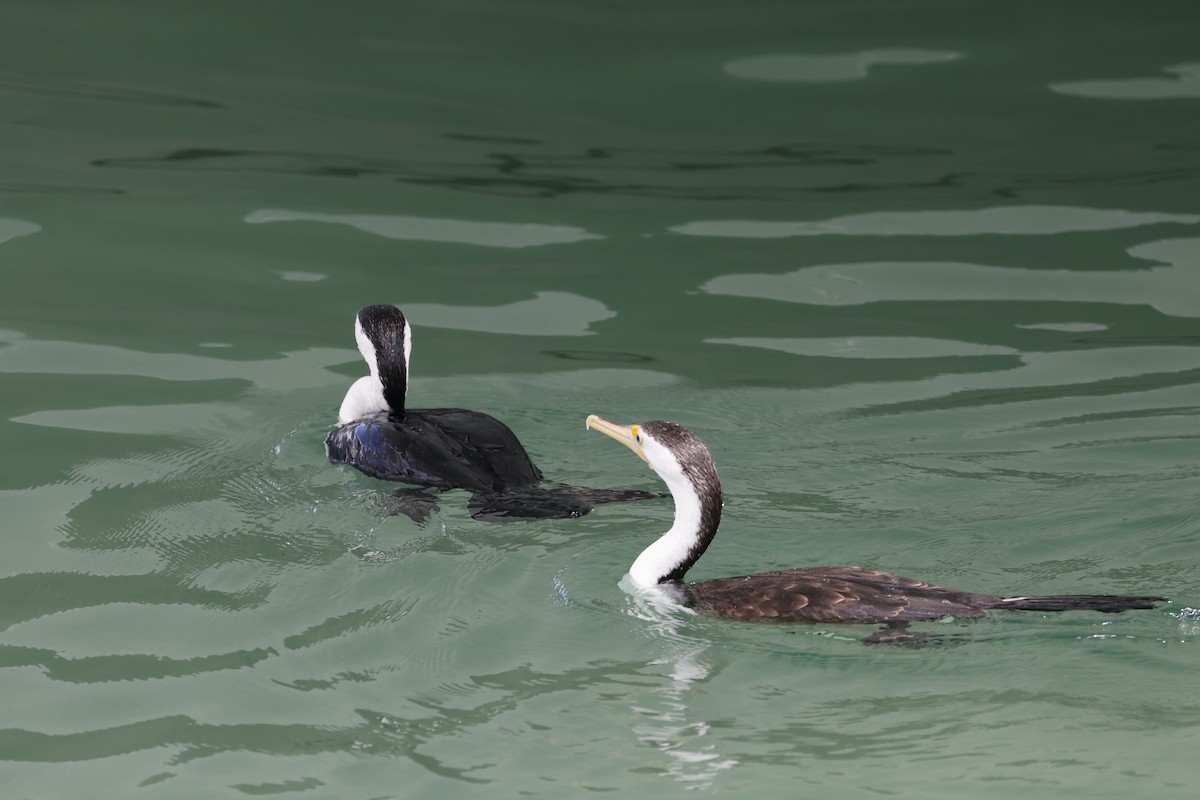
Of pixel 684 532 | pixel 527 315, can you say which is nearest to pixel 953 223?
pixel 527 315

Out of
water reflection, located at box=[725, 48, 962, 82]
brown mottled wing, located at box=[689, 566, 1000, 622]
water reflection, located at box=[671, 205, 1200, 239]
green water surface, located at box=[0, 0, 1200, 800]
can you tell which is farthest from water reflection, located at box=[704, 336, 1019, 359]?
water reflection, located at box=[725, 48, 962, 82]

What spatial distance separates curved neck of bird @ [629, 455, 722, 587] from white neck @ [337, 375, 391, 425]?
2118 millimetres

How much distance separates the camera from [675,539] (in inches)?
276

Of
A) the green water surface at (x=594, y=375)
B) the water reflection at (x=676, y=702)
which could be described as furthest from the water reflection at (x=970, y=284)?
the water reflection at (x=676, y=702)

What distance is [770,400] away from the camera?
30.9 feet

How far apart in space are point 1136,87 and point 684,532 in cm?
871

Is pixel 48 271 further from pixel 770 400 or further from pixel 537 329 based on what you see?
pixel 770 400

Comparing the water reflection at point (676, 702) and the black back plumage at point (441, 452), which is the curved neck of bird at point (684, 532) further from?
the black back plumage at point (441, 452)

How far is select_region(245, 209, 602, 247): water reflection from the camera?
466 inches

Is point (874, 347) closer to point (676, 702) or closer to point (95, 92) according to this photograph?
point (676, 702)

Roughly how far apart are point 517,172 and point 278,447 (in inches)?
183

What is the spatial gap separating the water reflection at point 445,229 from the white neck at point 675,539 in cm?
508

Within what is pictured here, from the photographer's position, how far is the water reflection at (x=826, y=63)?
1413 centimetres

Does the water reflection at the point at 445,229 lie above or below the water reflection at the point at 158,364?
above
